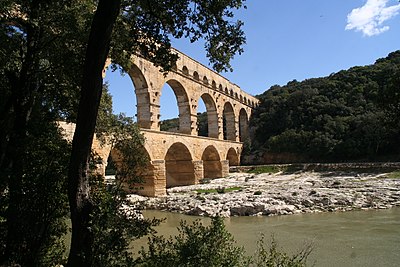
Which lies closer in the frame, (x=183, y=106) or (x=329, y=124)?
(x=183, y=106)

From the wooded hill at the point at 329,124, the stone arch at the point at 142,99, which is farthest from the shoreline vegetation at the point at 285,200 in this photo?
the wooded hill at the point at 329,124

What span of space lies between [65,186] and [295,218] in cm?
1039

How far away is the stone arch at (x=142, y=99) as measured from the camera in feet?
63.9

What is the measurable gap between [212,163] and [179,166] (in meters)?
5.51

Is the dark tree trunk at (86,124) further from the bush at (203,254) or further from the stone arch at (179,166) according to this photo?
Result: the stone arch at (179,166)

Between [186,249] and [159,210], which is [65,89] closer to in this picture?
[186,249]

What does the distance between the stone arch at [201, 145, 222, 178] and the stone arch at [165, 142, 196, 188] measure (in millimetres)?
4853

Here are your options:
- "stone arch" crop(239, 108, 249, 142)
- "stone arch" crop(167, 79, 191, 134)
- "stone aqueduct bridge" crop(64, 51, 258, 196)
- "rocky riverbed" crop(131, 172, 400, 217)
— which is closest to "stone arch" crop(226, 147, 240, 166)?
"stone aqueduct bridge" crop(64, 51, 258, 196)

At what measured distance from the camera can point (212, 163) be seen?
97.0 feet

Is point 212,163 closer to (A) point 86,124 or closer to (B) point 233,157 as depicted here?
(B) point 233,157

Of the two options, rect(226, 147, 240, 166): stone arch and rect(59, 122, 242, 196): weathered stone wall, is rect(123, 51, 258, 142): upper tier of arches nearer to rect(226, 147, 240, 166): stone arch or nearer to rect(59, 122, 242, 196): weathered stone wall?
rect(59, 122, 242, 196): weathered stone wall

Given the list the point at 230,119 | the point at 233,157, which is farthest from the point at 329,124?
→ the point at 233,157

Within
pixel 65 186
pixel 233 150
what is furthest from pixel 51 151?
pixel 233 150

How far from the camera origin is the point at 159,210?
16828 mm
